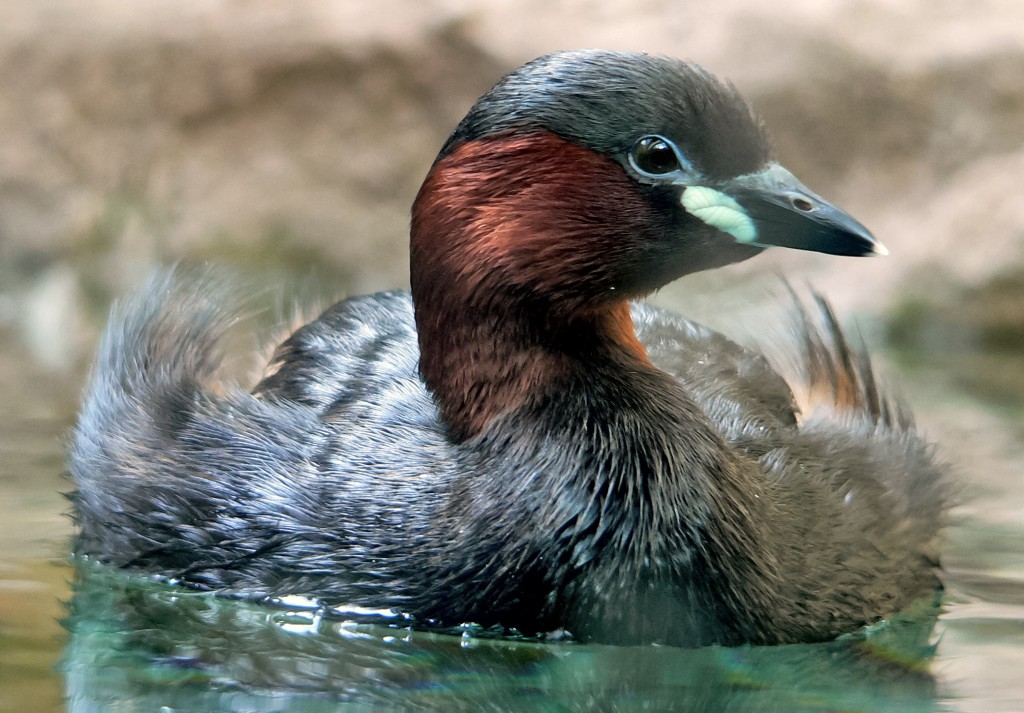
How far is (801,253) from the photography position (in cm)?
802

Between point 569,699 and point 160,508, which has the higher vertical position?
point 160,508

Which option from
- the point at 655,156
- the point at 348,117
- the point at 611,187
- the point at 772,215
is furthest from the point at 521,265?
the point at 348,117

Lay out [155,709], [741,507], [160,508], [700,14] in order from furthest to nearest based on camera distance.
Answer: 1. [700,14]
2. [160,508]
3. [741,507]
4. [155,709]

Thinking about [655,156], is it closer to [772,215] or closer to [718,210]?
[718,210]

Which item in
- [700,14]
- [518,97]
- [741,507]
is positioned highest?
[700,14]

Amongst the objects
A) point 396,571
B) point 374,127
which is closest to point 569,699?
point 396,571

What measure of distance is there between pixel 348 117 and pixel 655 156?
455cm

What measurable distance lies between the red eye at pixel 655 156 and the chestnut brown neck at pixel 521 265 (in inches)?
2.5

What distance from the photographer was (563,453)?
3621 millimetres

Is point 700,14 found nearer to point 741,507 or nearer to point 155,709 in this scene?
point 741,507

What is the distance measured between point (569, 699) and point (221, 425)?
134 centimetres

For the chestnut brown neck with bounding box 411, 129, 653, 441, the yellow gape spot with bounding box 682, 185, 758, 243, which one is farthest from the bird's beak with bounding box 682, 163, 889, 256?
the chestnut brown neck with bounding box 411, 129, 653, 441

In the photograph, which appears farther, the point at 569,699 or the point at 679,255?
the point at 679,255

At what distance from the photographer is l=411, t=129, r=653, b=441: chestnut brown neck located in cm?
360
